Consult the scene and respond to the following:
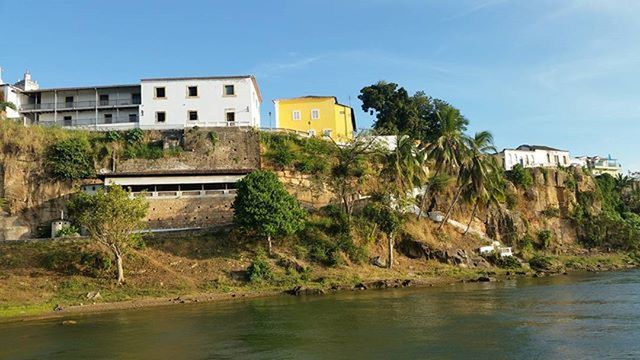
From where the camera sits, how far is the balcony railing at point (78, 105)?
5847 cm

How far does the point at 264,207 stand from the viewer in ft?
134

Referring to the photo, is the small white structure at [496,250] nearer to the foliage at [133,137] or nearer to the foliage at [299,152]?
the foliage at [299,152]

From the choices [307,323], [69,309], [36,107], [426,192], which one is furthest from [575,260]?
[36,107]

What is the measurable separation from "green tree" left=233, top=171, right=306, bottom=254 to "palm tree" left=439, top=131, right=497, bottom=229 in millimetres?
17301

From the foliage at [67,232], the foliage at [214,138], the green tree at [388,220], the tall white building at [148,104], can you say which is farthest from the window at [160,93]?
the green tree at [388,220]

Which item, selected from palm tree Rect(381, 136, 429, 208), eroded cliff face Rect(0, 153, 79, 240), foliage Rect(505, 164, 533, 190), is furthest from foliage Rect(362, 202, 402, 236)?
eroded cliff face Rect(0, 153, 79, 240)

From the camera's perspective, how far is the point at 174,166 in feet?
173

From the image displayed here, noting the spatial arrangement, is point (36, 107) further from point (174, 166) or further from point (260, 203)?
point (260, 203)

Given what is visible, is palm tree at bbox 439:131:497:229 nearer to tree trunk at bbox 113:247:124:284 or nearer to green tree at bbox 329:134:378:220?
green tree at bbox 329:134:378:220

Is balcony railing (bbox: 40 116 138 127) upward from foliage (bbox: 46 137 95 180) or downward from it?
upward

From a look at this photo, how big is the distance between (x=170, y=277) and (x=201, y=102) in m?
23.3

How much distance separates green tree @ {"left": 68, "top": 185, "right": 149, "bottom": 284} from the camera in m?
35.3

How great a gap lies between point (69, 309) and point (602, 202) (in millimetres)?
63502

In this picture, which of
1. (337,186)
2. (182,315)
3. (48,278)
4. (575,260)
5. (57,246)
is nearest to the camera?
(182,315)
